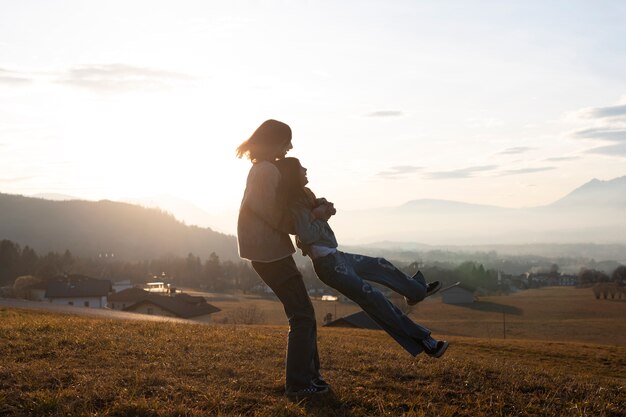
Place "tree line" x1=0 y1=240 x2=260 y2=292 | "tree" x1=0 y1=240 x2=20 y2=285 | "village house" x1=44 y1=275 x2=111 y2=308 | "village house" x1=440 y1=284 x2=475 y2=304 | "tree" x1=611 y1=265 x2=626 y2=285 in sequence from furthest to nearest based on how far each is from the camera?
"tree" x1=611 y1=265 x2=626 y2=285, "tree line" x1=0 y1=240 x2=260 y2=292, "village house" x1=440 y1=284 x2=475 y2=304, "tree" x1=0 y1=240 x2=20 y2=285, "village house" x1=44 y1=275 x2=111 y2=308

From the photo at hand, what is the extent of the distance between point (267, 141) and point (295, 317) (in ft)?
6.00

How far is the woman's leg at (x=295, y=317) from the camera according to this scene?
274 inches

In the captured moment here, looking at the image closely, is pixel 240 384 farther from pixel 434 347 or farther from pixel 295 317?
pixel 434 347

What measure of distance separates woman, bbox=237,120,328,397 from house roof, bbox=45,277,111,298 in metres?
80.4

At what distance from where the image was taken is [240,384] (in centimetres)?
719

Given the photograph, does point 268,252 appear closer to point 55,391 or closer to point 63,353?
point 55,391

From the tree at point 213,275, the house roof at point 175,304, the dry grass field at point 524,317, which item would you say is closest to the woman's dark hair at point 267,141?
the dry grass field at point 524,317

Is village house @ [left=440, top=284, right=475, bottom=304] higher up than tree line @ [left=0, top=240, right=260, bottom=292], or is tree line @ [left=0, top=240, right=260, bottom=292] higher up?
tree line @ [left=0, top=240, right=260, bottom=292]

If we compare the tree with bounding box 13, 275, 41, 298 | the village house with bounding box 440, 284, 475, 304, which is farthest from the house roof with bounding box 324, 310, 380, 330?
the village house with bounding box 440, 284, 475, 304

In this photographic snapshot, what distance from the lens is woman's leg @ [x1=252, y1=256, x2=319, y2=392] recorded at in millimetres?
6953

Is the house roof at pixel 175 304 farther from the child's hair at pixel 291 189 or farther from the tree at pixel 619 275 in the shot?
the tree at pixel 619 275

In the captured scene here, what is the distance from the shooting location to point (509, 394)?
7.21 meters

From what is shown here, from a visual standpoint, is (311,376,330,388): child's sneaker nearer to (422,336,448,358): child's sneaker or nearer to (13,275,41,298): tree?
(422,336,448,358): child's sneaker

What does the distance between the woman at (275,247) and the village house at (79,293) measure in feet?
256
